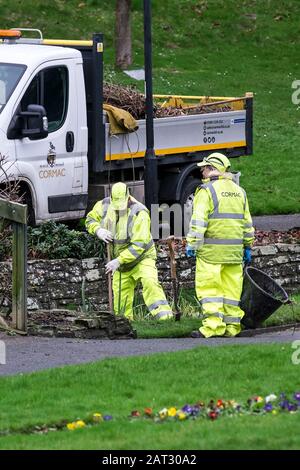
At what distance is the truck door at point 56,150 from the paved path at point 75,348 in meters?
4.01

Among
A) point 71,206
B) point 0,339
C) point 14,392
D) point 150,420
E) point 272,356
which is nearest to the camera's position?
point 150,420

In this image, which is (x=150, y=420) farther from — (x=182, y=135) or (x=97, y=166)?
(x=182, y=135)

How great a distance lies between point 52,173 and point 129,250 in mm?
2492

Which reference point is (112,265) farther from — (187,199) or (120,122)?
(187,199)

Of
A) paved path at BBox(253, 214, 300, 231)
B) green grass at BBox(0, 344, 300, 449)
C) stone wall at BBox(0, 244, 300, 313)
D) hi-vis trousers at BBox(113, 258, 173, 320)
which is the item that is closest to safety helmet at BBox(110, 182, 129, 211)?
hi-vis trousers at BBox(113, 258, 173, 320)

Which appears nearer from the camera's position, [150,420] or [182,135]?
[150,420]

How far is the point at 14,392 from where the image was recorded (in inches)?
360

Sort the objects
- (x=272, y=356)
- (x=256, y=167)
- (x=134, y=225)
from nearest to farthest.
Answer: (x=272, y=356), (x=134, y=225), (x=256, y=167)

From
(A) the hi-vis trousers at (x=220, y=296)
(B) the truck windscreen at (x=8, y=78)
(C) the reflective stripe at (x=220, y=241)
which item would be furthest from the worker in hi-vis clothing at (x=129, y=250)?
(B) the truck windscreen at (x=8, y=78)

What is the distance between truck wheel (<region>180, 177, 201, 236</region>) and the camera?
17219mm

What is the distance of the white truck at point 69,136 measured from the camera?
49.0 ft

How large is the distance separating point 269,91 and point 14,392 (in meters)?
22.0
